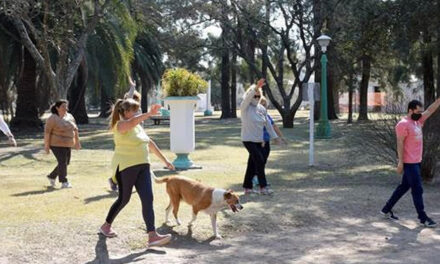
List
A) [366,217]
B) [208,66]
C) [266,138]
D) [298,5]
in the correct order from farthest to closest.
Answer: [208,66] < [298,5] < [266,138] < [366,217]

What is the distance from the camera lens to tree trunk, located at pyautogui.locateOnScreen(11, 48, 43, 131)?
26.4m

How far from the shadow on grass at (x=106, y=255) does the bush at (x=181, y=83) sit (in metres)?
6.42

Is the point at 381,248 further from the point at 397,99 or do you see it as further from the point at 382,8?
the point at 382,8

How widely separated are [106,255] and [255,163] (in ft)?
11.9

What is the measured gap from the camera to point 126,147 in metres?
6.52

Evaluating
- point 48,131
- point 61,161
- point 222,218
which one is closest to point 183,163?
point 61,161

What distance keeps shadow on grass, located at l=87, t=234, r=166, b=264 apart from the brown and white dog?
82cm

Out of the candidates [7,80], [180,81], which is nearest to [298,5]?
[7,80]

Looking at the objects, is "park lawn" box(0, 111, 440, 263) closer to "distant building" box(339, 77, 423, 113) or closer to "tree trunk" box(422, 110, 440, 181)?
"tree trunk" box(422, 110, 440, 181)

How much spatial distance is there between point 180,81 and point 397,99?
14.6ft

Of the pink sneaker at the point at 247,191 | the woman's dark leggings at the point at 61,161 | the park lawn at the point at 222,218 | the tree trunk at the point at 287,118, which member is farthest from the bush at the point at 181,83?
the tree trunk at the point at 287,118

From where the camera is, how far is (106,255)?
6402 millimetres

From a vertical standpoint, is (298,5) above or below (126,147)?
above

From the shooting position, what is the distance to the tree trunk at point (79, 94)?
27778mm
